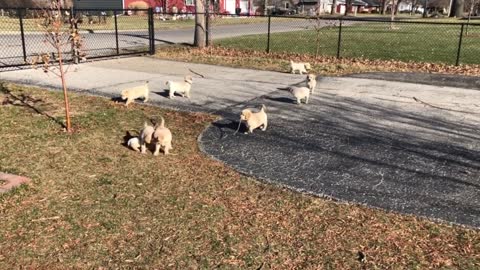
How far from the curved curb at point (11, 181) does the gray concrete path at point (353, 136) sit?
2.28m

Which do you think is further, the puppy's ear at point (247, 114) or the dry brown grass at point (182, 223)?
the puppy's ear at point (247, 114)

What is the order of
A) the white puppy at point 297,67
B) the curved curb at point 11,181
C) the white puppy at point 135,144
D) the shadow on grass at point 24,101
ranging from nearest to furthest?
the curved curb at point 11,181, the white puppy at point 135,144, the shadow on grass at point 24,101, the white puppy at point 297,67

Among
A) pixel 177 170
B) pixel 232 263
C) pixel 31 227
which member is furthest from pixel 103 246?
pixel 177 170

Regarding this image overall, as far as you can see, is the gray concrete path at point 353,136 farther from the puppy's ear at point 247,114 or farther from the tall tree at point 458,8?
the tall tree at point 458,8

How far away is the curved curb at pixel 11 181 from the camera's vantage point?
450 centimetres

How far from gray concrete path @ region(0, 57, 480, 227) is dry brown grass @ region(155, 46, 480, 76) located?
1790mm


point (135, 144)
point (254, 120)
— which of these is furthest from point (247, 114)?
point (135, 144)

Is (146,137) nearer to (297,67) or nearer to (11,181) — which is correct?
(11,181)

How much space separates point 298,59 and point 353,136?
914 cm

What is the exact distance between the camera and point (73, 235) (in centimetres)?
375

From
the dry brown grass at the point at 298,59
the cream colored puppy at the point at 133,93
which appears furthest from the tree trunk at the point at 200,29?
the cream colored puppy at the point at 133,93

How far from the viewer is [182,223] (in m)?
4.02

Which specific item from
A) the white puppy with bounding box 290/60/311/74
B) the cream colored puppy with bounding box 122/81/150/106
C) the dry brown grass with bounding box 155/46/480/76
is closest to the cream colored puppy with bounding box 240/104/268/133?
the cream colored puppy with bounding box 122/81/150/106

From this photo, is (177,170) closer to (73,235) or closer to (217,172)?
(217,172)
